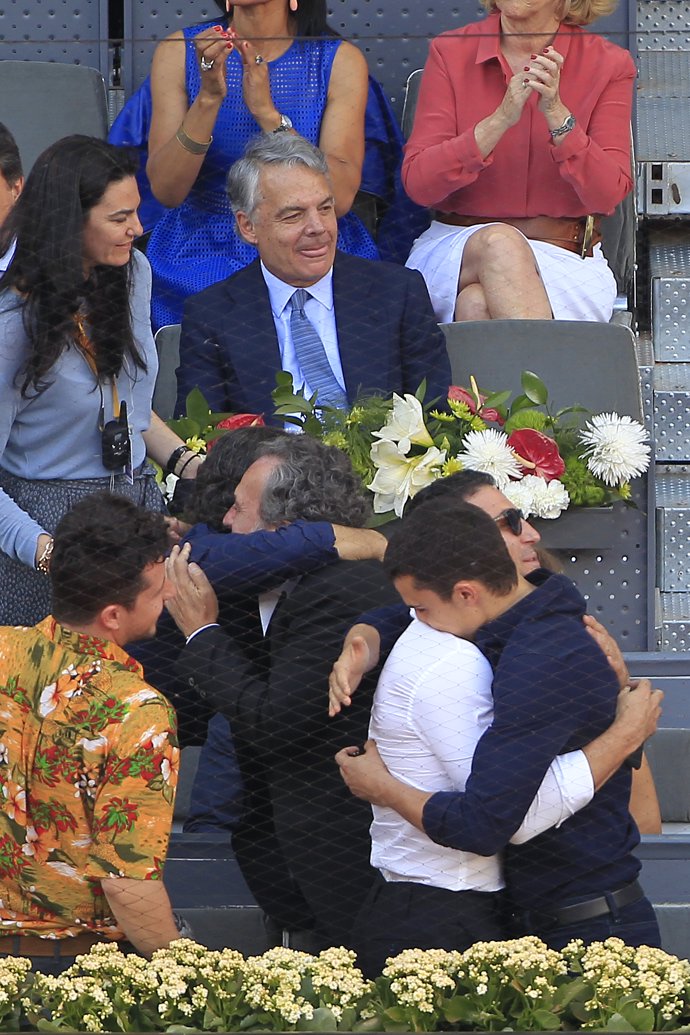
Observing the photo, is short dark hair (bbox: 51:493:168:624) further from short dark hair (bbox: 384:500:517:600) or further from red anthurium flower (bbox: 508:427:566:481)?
red anthurium flower (bbox: 508:427:566:481)

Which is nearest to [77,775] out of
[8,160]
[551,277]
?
[8,160]

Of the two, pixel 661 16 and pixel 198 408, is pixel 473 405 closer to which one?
pixel 198 408

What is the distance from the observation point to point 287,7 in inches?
151

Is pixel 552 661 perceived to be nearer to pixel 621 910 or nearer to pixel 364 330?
pixel 621 910

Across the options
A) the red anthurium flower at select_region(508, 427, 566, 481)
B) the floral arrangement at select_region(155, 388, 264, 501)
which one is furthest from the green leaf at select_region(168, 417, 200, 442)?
the red anthurium flower at select_region(508, 427, 566, 481)

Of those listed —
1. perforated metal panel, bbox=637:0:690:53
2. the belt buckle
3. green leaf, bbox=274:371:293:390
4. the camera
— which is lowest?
green leaf, bbox=274:371:293:390

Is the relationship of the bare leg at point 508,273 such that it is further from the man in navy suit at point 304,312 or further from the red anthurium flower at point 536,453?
the red anthurium flower at point 536,453

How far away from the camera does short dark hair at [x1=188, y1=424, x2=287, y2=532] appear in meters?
2.49

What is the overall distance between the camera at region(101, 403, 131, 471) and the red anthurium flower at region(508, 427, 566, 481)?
0.80 m

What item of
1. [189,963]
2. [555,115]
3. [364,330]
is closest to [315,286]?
[364,330]

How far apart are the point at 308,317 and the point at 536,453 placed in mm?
524

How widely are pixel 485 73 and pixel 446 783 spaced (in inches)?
83.2

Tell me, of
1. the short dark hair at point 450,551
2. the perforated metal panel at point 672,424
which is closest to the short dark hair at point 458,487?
the short dark hair at point 450,551

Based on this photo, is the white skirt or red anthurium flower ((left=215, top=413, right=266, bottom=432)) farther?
the white skirt
